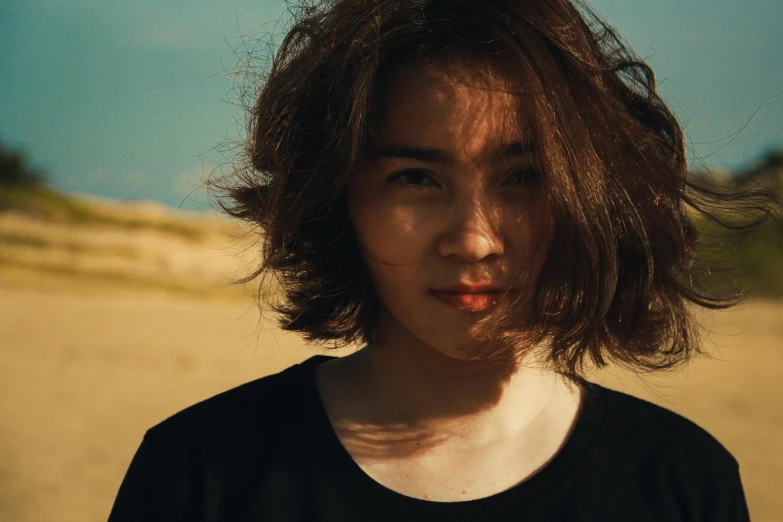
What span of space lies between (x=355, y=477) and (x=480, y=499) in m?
0.24

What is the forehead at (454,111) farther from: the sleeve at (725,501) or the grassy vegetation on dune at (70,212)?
the grassy vegetation on dune at (70,212)

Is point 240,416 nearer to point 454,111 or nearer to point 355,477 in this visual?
point 355,477

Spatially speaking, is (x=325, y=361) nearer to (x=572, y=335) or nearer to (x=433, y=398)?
(x=433, y=398)

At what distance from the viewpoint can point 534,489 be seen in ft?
5.65

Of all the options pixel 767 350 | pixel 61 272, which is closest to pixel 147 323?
pixel 61 272

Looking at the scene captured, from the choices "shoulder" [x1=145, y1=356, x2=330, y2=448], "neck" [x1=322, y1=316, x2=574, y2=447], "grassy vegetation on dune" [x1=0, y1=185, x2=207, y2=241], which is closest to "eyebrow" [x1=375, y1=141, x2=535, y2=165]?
"neck" [x1=322, y1=316, x2=574, y2=447]

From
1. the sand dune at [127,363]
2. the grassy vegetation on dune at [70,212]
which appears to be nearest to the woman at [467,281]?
the sand dune at [127,363]

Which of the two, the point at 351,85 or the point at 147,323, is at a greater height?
the point at 147,323

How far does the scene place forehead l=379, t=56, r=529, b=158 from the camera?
1.69m

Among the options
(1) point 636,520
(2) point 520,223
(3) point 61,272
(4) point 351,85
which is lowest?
(1) point 636,520

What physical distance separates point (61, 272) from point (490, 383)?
18.5 meters

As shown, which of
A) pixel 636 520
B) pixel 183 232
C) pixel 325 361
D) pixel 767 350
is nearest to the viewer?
pixel 636 520

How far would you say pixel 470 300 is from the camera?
1.71 m

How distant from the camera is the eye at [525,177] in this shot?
1.72m
